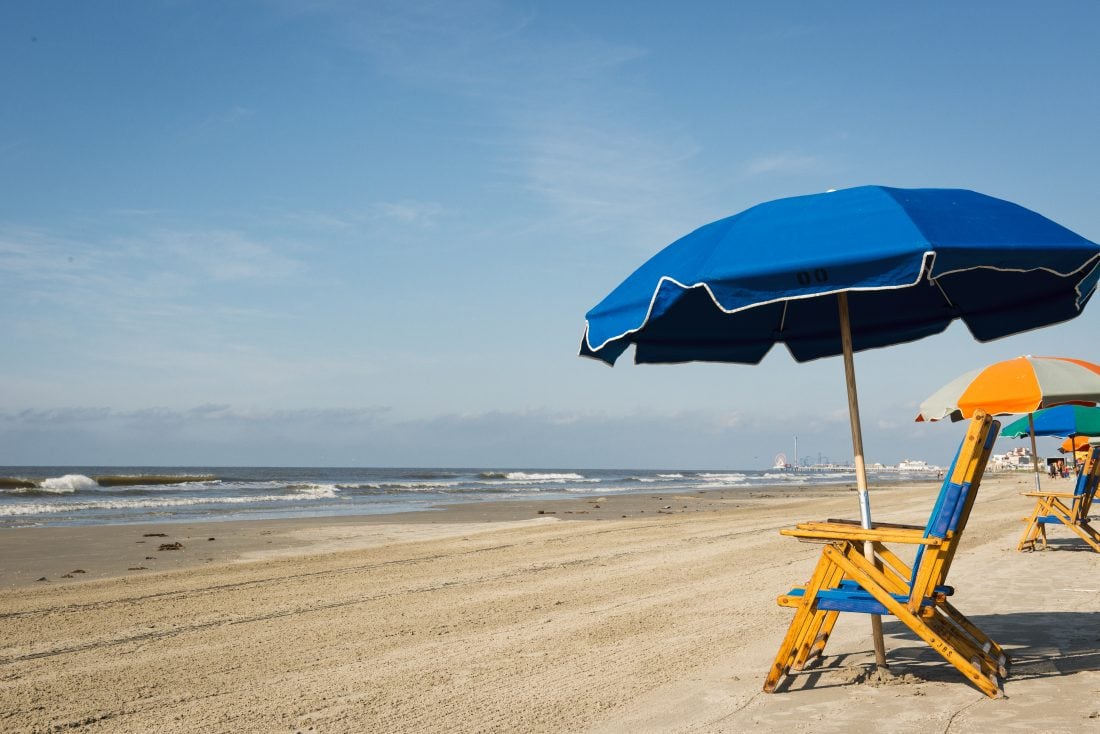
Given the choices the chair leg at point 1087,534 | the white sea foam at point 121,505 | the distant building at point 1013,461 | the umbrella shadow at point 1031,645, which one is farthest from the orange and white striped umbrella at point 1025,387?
the distant building at point 1013,461

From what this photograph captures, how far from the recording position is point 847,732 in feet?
12.3

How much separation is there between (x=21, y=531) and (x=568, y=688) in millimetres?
16783

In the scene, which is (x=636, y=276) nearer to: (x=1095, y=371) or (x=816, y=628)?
(x=816, y=628)

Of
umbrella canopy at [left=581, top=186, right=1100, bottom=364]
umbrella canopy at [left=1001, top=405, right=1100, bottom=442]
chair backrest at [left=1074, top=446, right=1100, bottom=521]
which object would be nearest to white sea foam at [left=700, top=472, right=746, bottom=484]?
umbrella canopy at [left=1001, top=405, right=1100, bottom=442]

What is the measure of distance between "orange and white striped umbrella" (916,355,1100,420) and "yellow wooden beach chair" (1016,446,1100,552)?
9.23ft

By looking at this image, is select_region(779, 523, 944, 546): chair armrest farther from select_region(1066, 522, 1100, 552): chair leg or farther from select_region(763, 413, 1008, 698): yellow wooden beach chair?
select_region(1066, 522, 1100, 552): chair leg

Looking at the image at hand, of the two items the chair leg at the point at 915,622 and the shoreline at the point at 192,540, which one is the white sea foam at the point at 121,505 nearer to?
the shoreline at the point at 192,540

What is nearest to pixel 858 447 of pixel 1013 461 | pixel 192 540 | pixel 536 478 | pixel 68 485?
pixel 192 540

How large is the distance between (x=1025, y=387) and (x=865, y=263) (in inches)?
209

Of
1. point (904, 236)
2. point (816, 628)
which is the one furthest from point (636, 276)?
point (816, 628)

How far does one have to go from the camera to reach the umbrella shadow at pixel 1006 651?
459 cm

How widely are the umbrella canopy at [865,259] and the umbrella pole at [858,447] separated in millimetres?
577

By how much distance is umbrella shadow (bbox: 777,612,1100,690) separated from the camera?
4594mm

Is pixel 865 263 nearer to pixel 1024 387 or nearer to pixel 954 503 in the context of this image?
pixel 954 503
